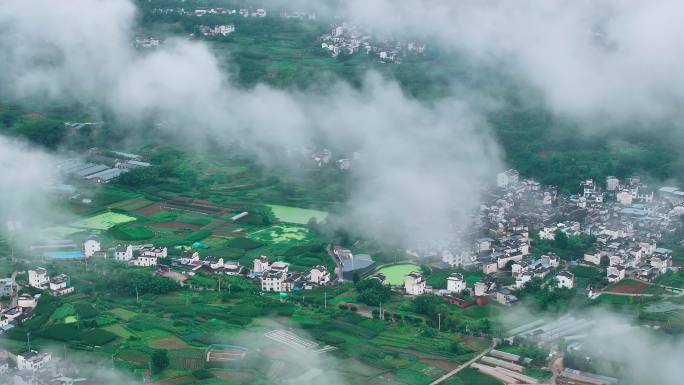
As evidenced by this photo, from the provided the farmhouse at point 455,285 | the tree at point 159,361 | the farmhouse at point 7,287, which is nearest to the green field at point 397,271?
the farmhouse at point 455,285

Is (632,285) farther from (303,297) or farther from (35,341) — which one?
(35,341)

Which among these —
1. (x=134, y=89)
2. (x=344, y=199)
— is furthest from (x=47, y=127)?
(x=344, y=199)

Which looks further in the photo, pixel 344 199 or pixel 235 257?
pixel 344 199

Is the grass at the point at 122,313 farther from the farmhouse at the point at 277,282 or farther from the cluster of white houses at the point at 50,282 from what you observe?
the farmhouse at the point at 277,282

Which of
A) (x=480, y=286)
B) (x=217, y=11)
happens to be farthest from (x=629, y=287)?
(x=217, y=11)

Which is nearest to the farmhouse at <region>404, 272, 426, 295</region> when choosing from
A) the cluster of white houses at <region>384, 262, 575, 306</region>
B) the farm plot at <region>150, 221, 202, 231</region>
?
the cluster of white houses at <region>384, 262, 575, 306</region>

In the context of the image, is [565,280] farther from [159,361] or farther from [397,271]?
[159,361]
